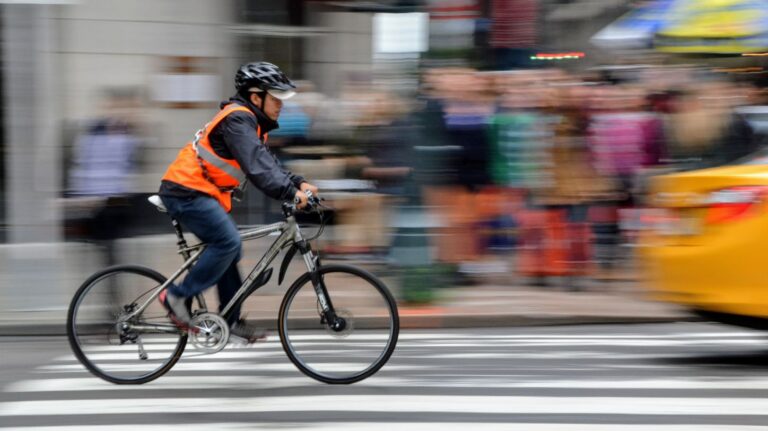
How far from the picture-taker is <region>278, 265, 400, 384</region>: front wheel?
6605 mm

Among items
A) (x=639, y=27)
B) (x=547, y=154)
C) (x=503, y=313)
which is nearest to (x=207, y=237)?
(x=503, y=313)

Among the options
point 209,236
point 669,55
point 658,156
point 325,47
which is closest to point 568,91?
point 658,156

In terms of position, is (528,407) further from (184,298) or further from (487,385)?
(184,298)

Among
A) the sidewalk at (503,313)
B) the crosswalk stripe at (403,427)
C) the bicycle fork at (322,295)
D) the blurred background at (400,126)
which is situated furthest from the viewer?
the blurred background at (400,126)

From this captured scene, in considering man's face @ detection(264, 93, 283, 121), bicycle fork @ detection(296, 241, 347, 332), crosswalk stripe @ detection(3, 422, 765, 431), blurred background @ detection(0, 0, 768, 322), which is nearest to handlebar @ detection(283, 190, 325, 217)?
bicycle fork @ detection(296, 241, 347, 332)

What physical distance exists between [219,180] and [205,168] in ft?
0.34

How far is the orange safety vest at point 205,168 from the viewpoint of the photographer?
659cm

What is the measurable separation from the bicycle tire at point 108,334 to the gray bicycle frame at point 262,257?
9 cm

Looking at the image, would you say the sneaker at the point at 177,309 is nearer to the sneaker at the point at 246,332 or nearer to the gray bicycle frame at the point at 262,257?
the gray bicycle frame at the point at 262,257

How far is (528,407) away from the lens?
6.04 m

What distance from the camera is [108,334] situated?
6.78 metres

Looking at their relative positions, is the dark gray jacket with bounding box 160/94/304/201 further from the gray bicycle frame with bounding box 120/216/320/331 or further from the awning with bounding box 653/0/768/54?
the awning with bounding box 653/0/768/54

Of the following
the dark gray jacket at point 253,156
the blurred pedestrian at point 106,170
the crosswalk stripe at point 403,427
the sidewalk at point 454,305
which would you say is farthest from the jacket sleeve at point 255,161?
the blurred pedestrian at point 106,170

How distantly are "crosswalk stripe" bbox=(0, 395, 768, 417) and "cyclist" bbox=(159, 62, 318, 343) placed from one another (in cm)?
59
